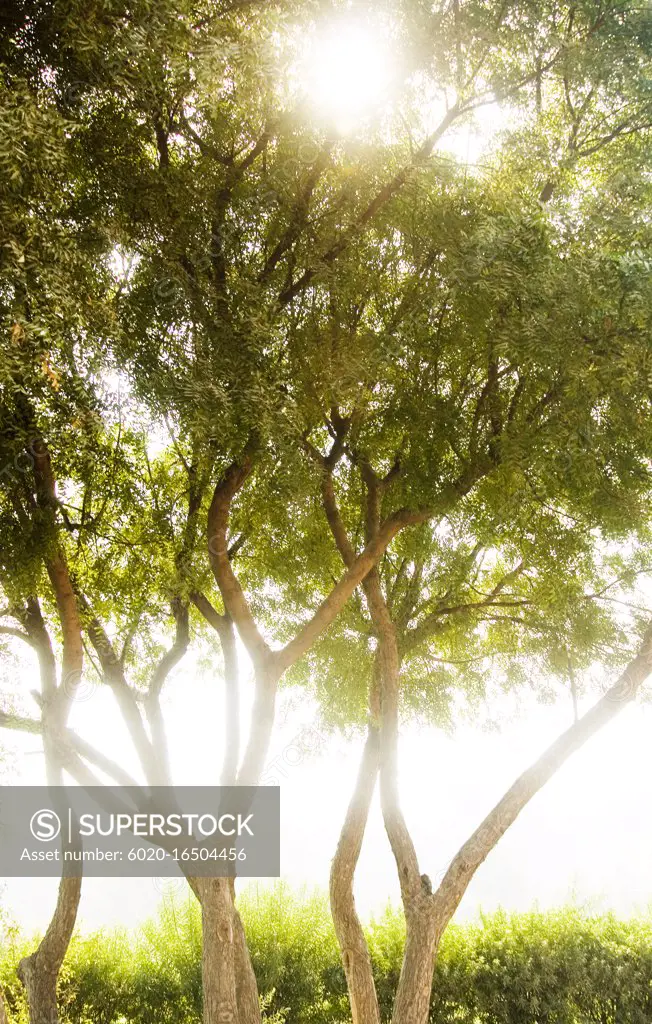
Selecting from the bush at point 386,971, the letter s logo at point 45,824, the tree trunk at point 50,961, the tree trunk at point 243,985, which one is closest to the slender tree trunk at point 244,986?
the tree trunk at point 243,985

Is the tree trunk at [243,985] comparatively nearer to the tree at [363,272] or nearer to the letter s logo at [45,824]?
the tree at [363,272]

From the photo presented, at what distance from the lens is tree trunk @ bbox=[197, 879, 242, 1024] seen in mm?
5207

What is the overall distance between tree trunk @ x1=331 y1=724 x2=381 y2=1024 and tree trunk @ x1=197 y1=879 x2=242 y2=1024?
1.40 meters

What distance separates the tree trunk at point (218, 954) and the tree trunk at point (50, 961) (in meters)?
2.07

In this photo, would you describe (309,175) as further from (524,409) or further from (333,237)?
(524,409)

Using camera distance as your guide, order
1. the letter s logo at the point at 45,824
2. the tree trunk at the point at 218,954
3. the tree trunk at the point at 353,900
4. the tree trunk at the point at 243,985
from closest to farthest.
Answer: the tree trunk at the point at 218,954 < the tree trunk at the point at 243,985 < the tree trunk at the point at 353,900 < the letter s logo at the point at 45,824

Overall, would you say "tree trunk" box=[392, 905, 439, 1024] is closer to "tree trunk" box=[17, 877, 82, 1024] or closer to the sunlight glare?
"tree trunk" box=[17, 877, 82, 1024]

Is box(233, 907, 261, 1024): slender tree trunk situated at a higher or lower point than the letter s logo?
lower

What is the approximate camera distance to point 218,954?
5.31 meters

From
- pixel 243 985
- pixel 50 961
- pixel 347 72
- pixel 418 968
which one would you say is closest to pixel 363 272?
pixel 347 72

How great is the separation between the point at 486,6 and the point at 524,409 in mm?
2785

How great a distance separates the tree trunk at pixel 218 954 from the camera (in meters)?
5.21

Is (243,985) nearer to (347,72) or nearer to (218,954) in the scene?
(218,954)

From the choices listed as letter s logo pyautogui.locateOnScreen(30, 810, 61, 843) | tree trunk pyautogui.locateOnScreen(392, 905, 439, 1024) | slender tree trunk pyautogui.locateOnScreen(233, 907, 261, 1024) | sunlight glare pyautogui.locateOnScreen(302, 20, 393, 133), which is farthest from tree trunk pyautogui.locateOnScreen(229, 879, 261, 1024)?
sunlight glare pyautogui.locateOnScreen(302, 20, 393, 133)
